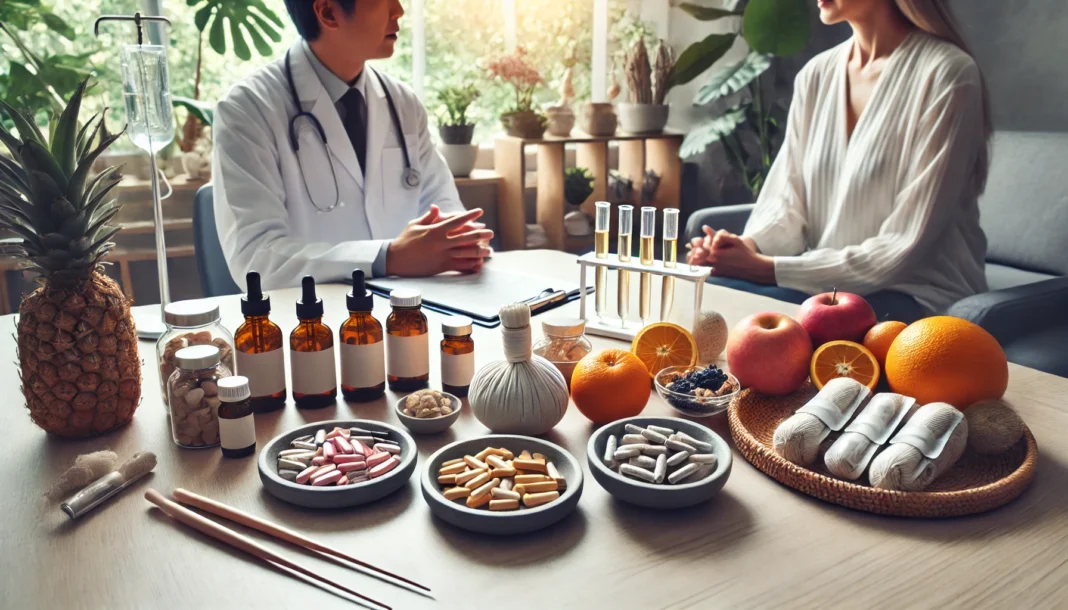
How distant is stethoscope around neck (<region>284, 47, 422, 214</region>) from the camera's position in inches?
79.7

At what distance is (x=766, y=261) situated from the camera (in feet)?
7.00

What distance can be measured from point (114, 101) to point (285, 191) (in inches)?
69.9

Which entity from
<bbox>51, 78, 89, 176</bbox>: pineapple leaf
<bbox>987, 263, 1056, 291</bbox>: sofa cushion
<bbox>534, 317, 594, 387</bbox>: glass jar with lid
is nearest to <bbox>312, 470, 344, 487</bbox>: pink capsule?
<bbox>534, 317, 594, 387</bbox>: glass jar with lid

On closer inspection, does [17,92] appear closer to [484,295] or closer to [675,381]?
[484,295]

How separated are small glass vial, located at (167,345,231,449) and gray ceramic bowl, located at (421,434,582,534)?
0.92 ft

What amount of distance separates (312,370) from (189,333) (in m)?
0.16

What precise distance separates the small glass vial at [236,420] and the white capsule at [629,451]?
1.34ft

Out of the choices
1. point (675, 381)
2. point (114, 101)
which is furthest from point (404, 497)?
point (114, 101)

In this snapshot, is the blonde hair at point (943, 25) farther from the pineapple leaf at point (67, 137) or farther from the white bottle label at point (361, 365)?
the pineapple leaf at point (67, 137)

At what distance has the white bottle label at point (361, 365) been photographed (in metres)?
1.07

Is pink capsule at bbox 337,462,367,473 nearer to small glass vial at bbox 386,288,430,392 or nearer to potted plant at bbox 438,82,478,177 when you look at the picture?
small glass vial at bbox 386,288,430,392

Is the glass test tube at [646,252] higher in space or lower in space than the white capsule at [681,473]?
higher

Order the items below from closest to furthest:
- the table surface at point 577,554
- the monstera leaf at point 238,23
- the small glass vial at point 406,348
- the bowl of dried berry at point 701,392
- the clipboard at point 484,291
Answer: the table surface at point 577,554, the bowl of dried berry at point 701,392, the small glass vial at point 406,348, the clipboard at point 484,291, the monstera leaf at point 238,23

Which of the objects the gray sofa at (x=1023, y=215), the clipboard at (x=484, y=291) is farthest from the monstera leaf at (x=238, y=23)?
the clipboard at (x=484, y=291)
